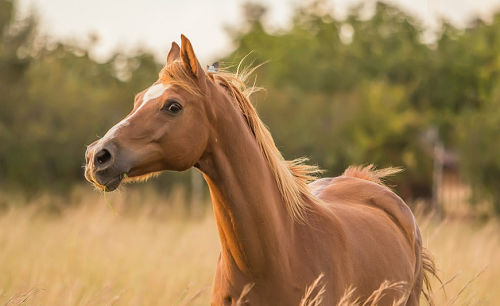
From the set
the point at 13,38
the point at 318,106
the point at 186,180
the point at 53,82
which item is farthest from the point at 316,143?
the point at 13,38

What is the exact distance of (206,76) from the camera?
3.11m

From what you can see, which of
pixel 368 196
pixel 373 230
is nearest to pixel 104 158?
pixel 373 230

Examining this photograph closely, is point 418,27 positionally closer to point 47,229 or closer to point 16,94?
point 16,94

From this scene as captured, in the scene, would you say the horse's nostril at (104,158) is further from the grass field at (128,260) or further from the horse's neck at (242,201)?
the grass field at (128,260)

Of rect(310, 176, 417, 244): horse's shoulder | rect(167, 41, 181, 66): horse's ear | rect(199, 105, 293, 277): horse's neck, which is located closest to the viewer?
rect(199, 105, 293, 277): horse's neck

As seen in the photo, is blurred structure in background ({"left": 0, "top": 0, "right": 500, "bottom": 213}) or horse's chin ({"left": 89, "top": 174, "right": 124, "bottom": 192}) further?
blurred structure in background ({"left": 0, "top": 0, "right": 500, "bottom": 213})

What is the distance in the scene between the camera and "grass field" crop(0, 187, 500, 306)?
5246 mm

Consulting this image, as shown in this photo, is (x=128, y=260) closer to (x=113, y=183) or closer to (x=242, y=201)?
(x=242, y=201)

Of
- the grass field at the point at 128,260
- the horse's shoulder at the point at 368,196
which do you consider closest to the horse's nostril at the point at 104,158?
the grass field at the point at 128,260

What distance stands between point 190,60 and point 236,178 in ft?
2.15

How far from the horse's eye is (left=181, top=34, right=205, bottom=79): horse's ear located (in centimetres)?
21

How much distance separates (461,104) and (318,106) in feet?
33.2

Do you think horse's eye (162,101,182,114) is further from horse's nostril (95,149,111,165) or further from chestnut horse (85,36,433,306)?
horse's nostril (95,149,111,165)

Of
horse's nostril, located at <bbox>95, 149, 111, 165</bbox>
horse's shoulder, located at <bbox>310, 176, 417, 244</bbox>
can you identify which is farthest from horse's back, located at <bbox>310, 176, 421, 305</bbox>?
horse's nostril, located at <bbox>95, 149, 111, 165</bbox>
